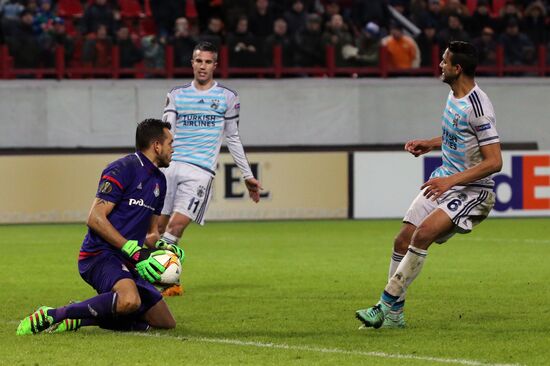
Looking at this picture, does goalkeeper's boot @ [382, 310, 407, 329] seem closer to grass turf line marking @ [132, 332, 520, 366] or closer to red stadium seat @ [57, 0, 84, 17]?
grass turf line marking @ [132, 332, 520, 366]

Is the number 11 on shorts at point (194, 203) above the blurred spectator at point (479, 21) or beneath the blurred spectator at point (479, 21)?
beneath

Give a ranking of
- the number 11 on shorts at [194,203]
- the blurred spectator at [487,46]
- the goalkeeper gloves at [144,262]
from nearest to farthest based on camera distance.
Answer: the goalkeeper gloves at [144,262], the number 11 on shorts at [194,203], the blurred spectator at [487,46]

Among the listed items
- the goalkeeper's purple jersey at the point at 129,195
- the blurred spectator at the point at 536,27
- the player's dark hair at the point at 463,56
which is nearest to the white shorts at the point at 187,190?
the goalkeeper's purple jersey at the point at 129,195

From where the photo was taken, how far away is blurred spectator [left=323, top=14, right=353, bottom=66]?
901 inches

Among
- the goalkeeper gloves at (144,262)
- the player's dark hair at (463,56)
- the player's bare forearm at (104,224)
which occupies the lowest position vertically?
the goalkeeper gloves at (144,262)

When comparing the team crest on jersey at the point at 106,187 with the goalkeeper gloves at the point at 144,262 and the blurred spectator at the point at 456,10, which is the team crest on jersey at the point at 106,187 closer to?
the goalkeeper gloves at the point at 144,262

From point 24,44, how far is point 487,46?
8.43 m

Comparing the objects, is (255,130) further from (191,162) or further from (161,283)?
(161,283)

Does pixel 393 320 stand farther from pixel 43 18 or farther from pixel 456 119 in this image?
pixel 43 18

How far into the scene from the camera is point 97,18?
22516mm

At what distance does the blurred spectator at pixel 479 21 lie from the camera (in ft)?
77.9

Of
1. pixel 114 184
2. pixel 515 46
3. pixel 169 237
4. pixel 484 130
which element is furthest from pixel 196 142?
pixel 515 46

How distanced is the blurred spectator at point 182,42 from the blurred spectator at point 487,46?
5323 mm

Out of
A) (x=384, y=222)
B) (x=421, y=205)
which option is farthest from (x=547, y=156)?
(x=421, y=205)
